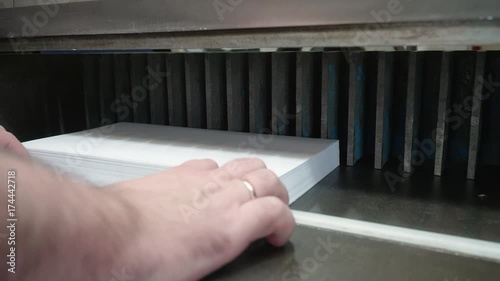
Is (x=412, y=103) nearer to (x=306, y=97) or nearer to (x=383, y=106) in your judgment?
(x=383, y=106)

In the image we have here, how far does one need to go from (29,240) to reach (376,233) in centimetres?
58

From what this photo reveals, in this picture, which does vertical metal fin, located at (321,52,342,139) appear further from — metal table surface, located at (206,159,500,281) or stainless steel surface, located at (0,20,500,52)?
stainless steel surface, located at (0,20,500,52)

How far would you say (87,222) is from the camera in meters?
0.51

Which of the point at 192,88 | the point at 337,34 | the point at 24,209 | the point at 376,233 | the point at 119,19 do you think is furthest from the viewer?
the point at 192,88

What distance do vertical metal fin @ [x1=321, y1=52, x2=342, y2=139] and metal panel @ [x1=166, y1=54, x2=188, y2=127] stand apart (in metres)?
0.56

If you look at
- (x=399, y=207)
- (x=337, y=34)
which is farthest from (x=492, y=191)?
(x=337, y=34)

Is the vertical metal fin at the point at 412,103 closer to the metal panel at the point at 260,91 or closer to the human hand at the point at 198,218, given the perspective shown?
the metal panel at the point at 260,91

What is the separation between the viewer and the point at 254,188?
0.77 metres

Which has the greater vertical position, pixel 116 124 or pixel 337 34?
pixel 337 34

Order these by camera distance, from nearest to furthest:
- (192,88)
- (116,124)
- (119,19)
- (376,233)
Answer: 1. (376,233)
2. (119,19)
3. (192,88)
4. (116,124)

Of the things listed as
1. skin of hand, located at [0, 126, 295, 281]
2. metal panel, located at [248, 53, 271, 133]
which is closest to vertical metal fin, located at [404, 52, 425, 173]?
metal panel, located at [248, 53, 271, 133]

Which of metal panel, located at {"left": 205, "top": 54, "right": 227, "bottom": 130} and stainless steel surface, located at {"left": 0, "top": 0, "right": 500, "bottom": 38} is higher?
stainless steel surface, located at {"left": 0, "top": 0, "right": 500, "bottom": 38}

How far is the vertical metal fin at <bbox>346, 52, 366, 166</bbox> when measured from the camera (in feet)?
4.26

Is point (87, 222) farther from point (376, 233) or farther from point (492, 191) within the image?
point (492, 191)
